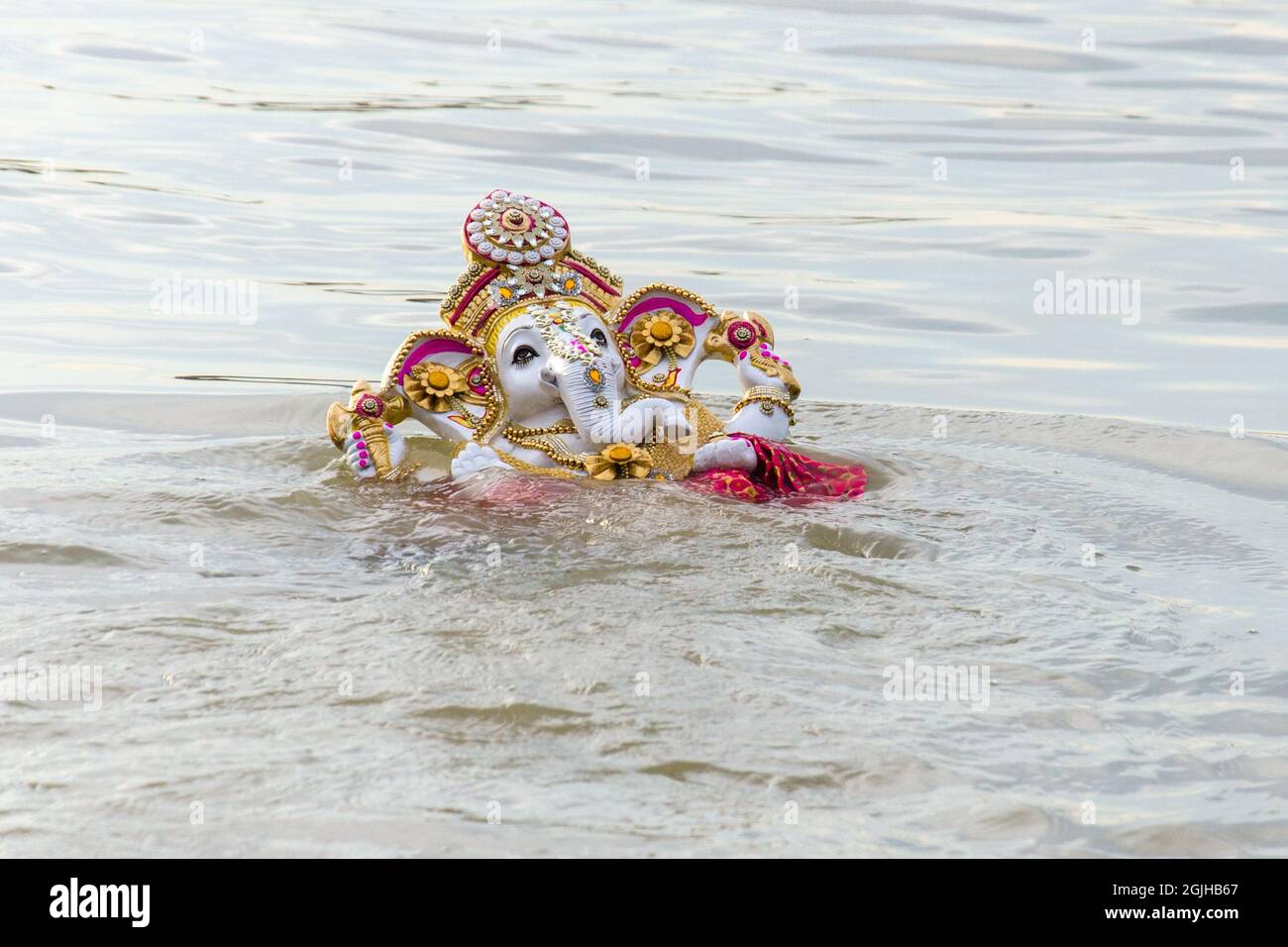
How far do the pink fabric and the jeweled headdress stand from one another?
3.62ft

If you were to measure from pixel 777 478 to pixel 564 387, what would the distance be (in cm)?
99

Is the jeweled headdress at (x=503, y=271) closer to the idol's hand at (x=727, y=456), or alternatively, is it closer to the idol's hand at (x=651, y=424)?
the idol's hand at (x=651, y=424)

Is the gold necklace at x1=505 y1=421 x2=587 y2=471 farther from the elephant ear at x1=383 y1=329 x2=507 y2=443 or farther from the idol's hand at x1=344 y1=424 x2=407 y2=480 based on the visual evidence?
the idol's hand at x1=344 y1=424 x2=407 y2=480

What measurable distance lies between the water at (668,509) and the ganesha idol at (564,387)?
0.90 feet

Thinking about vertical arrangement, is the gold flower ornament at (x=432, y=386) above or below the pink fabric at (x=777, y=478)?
above

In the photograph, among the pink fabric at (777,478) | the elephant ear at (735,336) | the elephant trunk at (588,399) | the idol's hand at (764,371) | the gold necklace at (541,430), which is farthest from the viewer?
the elephant ear at (735,336)

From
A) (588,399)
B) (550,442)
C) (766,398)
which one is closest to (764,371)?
(766,398)

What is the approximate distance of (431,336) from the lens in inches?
312

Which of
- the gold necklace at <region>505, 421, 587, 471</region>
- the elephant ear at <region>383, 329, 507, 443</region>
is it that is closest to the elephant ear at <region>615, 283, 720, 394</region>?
the gold necklace at <region>505, 421, 587, 471</region>

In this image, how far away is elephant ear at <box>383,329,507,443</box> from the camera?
25.8 feet

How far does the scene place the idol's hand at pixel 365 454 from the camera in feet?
25.6

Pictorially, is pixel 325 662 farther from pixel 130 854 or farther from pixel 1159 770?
pixel 1159 770

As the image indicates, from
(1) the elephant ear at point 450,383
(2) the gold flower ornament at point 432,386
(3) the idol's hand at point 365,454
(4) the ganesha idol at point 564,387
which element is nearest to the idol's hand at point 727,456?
(4) the ganesha idol at point 564,387

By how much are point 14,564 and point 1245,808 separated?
4463mm
